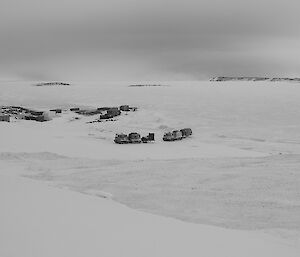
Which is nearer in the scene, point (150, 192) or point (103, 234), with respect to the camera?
point (103, 234)

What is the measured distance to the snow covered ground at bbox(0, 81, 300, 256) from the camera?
5855mm

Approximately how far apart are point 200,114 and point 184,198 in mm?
19217

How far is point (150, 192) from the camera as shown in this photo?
379 inches

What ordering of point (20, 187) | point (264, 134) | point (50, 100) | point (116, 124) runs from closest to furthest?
point (20, 187), point (264, 134), point (116, 124), point (50, 100)

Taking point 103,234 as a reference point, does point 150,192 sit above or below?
below

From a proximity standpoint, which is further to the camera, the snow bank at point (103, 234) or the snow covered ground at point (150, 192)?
the snow covered ground at point (150, 192)

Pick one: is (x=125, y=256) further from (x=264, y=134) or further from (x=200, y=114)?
(x=200, y=114)

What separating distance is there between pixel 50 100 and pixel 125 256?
35.4 meters

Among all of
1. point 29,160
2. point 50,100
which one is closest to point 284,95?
point 50,100

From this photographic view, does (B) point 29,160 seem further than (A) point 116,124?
No

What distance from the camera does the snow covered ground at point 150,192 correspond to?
586 cm

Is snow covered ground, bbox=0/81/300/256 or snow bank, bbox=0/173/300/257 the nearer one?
snow bank, bbox=0/173/300/257

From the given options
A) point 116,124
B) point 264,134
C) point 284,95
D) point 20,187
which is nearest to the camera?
point 20,187

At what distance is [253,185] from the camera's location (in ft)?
32.7
